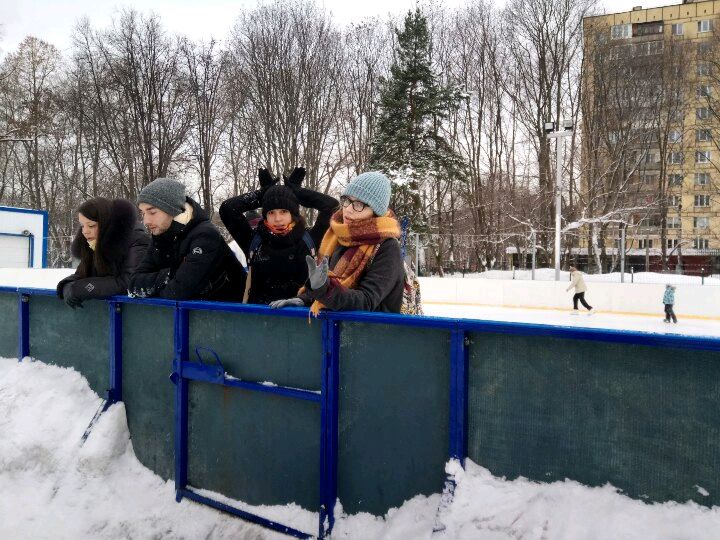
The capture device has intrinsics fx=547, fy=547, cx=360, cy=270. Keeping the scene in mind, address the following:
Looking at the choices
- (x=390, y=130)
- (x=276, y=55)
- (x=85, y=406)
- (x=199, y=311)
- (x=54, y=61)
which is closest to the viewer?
(x=199, y=311)

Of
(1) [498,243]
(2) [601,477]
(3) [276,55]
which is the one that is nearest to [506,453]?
(2) [601,477]

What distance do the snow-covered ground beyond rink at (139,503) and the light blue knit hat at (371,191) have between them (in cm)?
130

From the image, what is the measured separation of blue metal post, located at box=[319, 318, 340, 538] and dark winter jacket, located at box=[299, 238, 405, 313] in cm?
18

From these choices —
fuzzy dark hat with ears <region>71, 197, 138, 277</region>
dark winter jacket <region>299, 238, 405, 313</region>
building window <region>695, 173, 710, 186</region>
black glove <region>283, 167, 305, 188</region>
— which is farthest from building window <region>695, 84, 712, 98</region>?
fuzzy dark hat with ears <region>71, 197, 138, 277</region>

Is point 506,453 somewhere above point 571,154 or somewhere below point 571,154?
below

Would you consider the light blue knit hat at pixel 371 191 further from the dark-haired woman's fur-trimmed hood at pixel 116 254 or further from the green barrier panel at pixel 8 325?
the green barrier panel at pixel 8 325

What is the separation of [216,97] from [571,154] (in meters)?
20.8

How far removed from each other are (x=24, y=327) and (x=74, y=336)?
78 cm

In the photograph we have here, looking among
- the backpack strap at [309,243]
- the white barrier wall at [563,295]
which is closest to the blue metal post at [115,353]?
the backpack strap at [309,243]

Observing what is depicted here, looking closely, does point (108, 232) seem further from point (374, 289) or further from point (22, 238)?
point (22, 238)

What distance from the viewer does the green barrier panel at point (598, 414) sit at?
185 cm

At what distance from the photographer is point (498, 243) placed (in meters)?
22.9

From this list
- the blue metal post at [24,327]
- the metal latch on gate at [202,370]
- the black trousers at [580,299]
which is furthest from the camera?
the black trousers at [580,299]

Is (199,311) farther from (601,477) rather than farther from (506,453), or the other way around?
→ (601,477)
